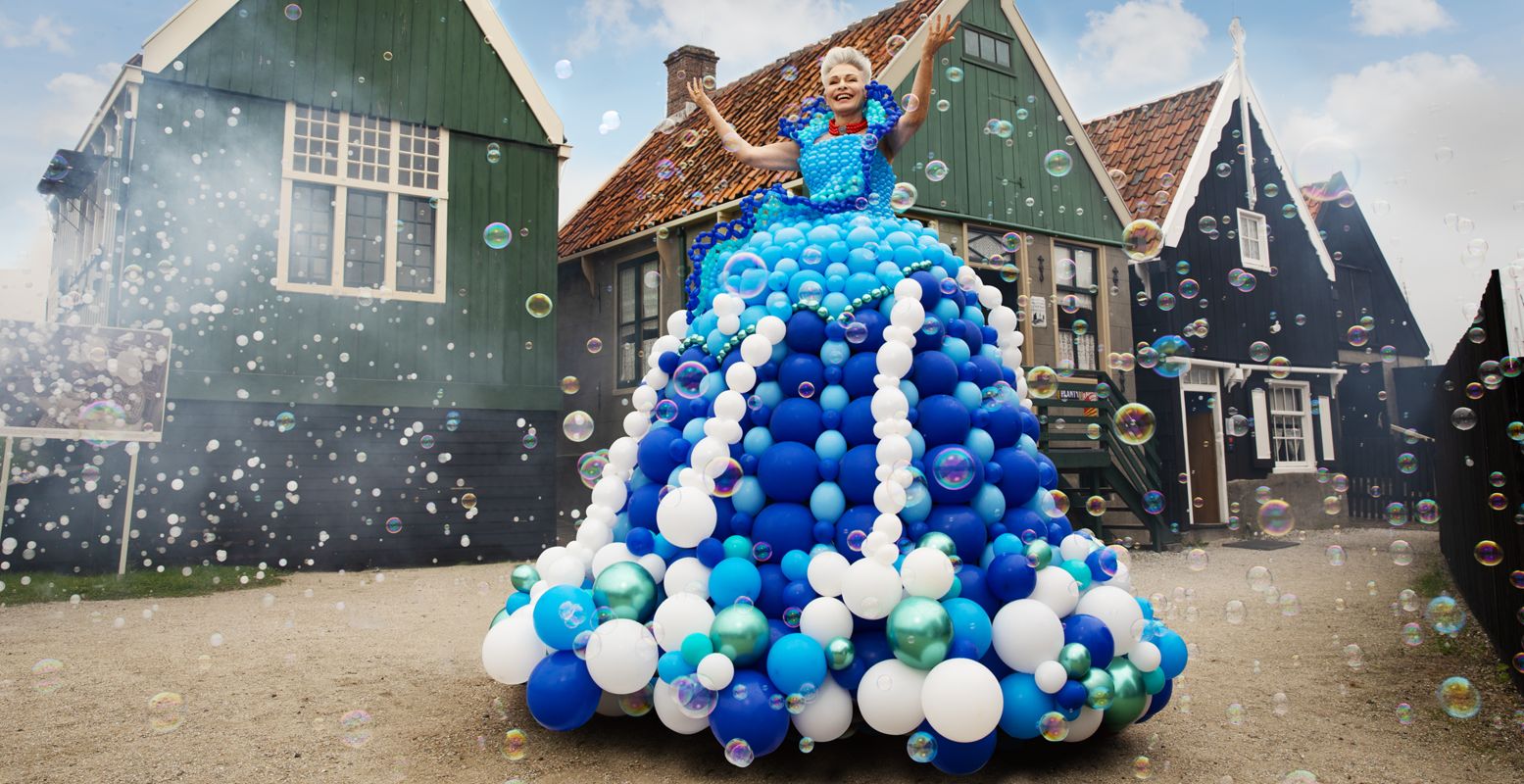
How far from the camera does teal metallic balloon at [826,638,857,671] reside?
Result: 319 centimetres

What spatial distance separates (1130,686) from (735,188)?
8.23m

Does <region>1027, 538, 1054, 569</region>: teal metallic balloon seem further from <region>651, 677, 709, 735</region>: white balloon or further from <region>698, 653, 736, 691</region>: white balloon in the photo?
<region>651, 677, 709, 735</region>: white balloon

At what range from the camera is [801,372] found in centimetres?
372

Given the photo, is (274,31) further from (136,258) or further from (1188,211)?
(1188,211)

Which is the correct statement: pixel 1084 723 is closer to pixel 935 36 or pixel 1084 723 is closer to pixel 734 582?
pixel 734 582

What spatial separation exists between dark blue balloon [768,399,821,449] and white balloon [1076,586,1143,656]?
122 centimetres

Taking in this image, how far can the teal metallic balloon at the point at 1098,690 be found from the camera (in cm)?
324

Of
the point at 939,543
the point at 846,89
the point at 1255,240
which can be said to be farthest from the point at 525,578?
the point at 1255,240

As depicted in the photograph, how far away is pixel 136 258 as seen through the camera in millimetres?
8688

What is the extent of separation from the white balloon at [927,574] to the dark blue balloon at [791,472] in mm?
530

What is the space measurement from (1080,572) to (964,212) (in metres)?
8.58

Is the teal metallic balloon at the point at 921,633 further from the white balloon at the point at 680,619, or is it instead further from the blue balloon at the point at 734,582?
the white balloon at the point at 680,619

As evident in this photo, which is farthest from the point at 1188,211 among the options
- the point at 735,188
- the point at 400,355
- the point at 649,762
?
the point at 649,762

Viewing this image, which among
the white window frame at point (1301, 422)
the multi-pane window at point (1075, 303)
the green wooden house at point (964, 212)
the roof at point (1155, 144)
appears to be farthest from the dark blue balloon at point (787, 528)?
the white window frame at point (1301, 422)
